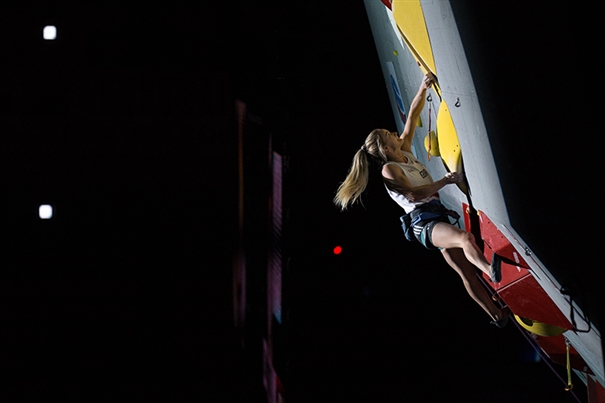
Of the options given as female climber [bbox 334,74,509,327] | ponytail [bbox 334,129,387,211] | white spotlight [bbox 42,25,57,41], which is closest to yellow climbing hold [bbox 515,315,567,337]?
female climber [bbox 334,74,509,327]

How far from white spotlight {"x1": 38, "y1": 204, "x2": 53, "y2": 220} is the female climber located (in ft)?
10.3

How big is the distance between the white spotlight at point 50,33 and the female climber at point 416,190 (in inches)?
126

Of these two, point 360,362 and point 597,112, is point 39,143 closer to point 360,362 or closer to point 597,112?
point 360,362

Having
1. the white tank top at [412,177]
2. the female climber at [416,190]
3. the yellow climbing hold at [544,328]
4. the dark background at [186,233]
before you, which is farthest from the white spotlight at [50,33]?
the yellow climbing hold at [544,328]

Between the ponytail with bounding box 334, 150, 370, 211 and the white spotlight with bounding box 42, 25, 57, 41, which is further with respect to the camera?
the white spotlight with bounding box 42, 25, 57, 41

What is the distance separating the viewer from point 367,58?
198 inches

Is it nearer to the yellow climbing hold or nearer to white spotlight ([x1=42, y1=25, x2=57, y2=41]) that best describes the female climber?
the yellow climbing hold

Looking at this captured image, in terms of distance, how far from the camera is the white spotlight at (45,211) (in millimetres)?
4895

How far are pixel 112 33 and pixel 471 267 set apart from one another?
3466 mm

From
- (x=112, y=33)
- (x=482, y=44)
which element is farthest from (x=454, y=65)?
(x=112, y=33)

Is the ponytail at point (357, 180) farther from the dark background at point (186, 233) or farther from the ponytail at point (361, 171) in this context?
the dark background at point (186, 233)

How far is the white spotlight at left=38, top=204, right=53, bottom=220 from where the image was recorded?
4895mm

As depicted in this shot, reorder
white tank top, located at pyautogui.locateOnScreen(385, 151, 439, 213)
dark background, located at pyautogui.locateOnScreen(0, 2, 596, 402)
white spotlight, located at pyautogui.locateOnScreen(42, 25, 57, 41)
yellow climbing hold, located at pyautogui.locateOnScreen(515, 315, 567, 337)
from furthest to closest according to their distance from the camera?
dark background, located at pyautogui.locateOnScreen(0, 2, 596, 402) → white spotlight, located at pyautogui.locateOnScreen(42, 25, 57, 41) → white tank top, located at pyautogui.locateOnScreen(385, 151, 439, 213) → yellow climbing hold, located at pyautogui.locateOnScreen(515, 315, 567, 337)

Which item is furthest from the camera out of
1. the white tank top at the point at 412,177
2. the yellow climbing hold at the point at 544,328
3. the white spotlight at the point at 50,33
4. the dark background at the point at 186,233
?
the dark background at the point at 186,233
